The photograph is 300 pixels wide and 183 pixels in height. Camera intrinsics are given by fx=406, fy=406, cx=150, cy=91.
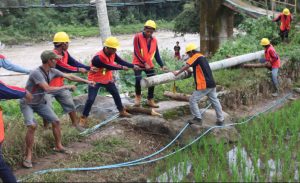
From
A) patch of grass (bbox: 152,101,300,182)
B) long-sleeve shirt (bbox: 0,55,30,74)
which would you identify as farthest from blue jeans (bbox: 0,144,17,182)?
patch of grass (bbox: 152,101,300,182)

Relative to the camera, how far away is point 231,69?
10.9 metres

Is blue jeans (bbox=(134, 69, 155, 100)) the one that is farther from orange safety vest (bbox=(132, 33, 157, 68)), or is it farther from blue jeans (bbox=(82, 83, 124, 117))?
blue jeans (bbox=(82, 83, 124, 117))

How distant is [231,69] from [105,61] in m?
5.07

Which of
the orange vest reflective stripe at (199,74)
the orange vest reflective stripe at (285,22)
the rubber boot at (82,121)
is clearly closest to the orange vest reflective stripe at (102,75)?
the rubber boot at (82,121)

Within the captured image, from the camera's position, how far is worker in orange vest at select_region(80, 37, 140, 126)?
676 centimetres

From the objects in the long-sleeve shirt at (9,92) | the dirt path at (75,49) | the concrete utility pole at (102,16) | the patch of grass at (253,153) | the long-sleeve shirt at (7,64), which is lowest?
the dirt path at (75,49)

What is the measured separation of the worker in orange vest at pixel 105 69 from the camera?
266 inches

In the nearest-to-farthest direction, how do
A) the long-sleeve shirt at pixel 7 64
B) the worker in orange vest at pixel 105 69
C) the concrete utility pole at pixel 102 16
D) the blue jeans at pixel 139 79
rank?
the long-sleeve shirt at pixel 7 64 → the worker in orange vest at pixel 105 69 → the blue jeans at pixel 139 79 → the concrete utility pole at pixel 102 16

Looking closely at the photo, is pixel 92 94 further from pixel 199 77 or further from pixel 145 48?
pixel 199 77

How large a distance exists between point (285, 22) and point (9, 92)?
36.6 ft

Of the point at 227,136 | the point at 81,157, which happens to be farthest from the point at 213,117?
the point at 81,157

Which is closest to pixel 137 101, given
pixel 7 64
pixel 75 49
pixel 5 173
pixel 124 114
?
pixel 124 114

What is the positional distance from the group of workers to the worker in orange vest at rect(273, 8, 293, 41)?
25.5ft

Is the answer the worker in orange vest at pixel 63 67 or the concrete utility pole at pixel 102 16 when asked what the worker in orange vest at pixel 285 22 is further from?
the worker in orange vest at pixel 63 67
